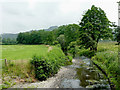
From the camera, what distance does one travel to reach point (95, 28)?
83.8ft

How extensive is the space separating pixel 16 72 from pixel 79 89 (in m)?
7.20

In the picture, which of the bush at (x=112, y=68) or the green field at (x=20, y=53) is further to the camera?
the green field at (x=20, y=53)

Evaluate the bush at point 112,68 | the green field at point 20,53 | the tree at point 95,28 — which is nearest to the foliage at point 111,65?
the bush at point 112,68

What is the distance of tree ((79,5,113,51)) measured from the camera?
2519 cm

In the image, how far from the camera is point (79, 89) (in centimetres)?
1009

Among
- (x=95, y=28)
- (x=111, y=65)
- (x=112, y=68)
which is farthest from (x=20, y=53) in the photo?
(x=95, y=28)

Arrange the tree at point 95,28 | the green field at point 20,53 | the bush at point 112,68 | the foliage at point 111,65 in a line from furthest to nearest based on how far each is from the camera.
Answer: the tree at point 95,28 → the green field at point 20,53 → the foliage at point 111,65 → the bush at point 112,68

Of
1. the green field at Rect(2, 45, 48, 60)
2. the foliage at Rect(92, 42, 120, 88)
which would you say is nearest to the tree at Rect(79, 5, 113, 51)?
the foliage at Rect(92, 42, 120, 88)

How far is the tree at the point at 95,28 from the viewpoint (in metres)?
25.2

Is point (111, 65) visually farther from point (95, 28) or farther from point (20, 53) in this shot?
point (95, 28)

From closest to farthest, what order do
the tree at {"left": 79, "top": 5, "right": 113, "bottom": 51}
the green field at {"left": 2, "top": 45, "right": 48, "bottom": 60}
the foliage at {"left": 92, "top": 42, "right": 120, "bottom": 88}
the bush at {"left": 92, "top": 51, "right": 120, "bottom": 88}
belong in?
the bush at {"left": 92, "top": 51, "right": 120, "bottom": 88} → the foliage at {"left": 92, "top": 42, "right": 120, "bottom": 88} → the green field at {"left": 2, "top": 45, "right": 48, "bottom": 60} → the tree at {"left": 79, "top": 5, "right": 113, "bottom": 51}

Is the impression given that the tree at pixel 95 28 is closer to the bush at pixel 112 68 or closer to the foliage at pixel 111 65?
the foliage at pixel 111 65

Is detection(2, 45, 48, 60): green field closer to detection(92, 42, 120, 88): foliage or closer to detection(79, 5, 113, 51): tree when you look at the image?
detection(92, 42, 120, 88): foliage

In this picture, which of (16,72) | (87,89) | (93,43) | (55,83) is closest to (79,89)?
(87,89)
